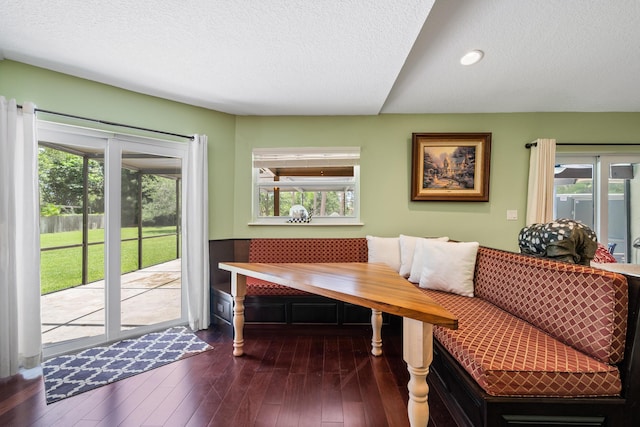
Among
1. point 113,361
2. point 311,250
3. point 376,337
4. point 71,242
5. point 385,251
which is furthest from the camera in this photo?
point 311,250

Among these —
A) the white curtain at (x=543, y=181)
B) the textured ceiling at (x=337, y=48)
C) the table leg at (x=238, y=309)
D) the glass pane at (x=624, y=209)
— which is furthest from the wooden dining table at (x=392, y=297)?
the glass pane at (x=624, y=209)

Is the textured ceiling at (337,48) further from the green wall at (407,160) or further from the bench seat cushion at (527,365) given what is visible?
the bench seat cushion at (527,365)

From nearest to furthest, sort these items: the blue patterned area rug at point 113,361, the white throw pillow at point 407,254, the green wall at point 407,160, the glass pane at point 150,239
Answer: the blue patterned area rug at point 113,361 < the glass pane at point 150,239 < the white throw pillow at point 407,254 < the green wall at point 407,160

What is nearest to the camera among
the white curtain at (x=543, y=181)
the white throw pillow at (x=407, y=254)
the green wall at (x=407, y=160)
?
the white throw pillow at (x=407, y=254)

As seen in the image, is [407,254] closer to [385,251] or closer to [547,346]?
[385,251]

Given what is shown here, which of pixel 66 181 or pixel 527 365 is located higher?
pixel 66 181

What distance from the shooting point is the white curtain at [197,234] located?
278 centimetres

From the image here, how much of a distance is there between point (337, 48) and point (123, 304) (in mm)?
3077

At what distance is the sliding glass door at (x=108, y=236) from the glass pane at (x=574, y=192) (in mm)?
4475

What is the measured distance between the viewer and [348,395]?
172 centimetres

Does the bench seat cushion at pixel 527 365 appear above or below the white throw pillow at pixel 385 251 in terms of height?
below

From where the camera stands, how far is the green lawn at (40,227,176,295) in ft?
7.39

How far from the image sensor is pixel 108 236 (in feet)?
8.05

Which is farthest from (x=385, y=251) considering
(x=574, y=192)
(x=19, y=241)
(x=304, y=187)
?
(x=19, y=241)
